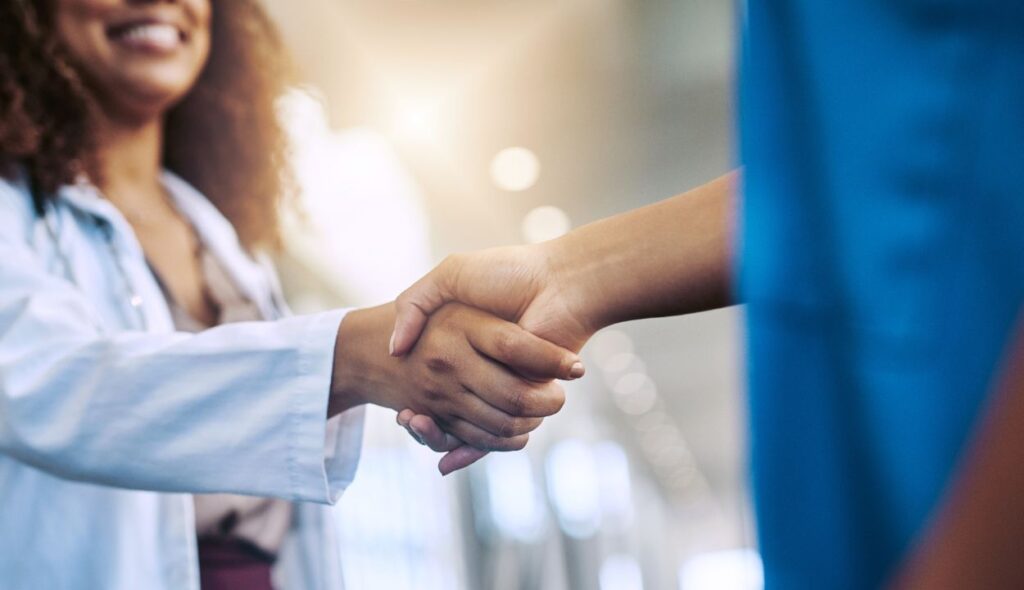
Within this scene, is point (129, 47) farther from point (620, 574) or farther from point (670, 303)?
point (620, 574)

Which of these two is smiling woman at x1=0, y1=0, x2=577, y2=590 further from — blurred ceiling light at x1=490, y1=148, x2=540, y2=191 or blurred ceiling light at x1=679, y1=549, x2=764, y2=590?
blurred ceiling light at x1=679, y1=549, x2=764, y2=590

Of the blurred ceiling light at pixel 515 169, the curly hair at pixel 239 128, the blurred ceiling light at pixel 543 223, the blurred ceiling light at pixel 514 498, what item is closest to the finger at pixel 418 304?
the curly hair at pixel 239 128

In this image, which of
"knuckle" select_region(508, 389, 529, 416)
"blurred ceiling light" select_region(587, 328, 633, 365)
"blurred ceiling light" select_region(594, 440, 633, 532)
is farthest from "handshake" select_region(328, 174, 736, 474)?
"blurred ceiling light" select_region(587, 328, 633, 365)

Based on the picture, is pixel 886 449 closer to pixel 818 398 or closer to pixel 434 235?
pixel 818 398

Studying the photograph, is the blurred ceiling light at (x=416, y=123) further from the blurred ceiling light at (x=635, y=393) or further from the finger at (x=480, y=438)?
the blurred ceiling light at (x=635, y=393)

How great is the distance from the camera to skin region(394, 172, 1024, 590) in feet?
0.76

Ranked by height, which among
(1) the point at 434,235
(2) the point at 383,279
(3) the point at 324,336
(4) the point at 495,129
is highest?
(4) the point at 495,129

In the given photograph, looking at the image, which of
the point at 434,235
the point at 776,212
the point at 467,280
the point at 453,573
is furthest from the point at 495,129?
the point at 776,212

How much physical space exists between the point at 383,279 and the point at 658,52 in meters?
1.55

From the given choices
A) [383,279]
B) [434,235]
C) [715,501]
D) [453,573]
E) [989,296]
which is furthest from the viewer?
[715,501]

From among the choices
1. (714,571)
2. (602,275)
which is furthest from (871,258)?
(714,571)

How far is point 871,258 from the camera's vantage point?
0.39m

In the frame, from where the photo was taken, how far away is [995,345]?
365mm

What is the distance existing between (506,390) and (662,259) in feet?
0.98
